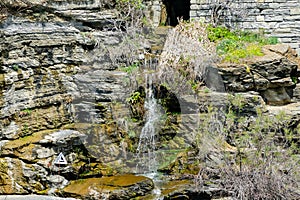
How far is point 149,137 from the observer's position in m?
7.45

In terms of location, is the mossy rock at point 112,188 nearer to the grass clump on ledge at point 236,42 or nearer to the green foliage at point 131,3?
the grass clump on ledge at point 236,42

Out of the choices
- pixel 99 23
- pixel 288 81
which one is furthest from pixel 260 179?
pixel 99 23

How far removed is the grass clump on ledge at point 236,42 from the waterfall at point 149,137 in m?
1.38

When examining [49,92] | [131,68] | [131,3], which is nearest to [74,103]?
[49,92]

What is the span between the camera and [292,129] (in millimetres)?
7059

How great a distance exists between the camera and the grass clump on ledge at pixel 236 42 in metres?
7.75

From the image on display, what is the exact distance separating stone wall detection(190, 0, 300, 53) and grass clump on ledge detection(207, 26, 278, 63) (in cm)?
18

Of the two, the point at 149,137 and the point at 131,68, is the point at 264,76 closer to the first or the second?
the point at 149,137

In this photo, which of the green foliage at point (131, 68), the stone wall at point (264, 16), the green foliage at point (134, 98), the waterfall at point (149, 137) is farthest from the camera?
the stone wall at point (264, 16)

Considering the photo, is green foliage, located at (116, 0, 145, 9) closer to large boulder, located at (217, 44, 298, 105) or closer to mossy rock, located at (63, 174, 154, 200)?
large boulder, located at (217, 44, 298, 105)

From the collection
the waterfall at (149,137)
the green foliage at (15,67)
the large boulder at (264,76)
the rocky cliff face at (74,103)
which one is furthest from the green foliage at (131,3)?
the green foliage at (15,67)

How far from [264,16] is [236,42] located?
3.22 feet

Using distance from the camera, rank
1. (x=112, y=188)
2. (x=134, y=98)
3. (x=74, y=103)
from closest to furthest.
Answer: (x=112, y=188), (x=134, y=98), (x=74, y=103)

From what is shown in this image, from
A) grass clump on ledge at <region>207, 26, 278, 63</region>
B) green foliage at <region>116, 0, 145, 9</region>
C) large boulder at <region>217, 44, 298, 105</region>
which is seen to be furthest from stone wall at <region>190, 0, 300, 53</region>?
large boulder at <region>217, 44, 298, 105</region>
